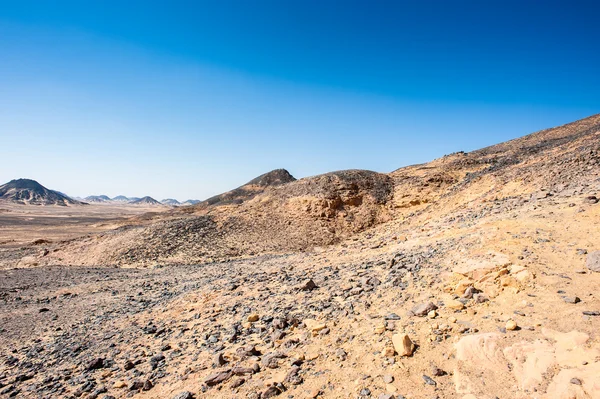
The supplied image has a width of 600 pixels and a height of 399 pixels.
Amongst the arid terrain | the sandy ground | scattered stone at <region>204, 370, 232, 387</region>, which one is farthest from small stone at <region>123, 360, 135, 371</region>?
the sandy ground

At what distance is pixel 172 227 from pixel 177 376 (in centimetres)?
2043

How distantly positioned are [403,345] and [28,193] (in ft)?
567

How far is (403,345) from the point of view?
14.3 ft

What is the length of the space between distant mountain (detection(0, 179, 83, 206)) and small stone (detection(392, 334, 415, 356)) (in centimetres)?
15902

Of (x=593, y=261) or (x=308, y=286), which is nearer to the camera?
(x=593, y=261)

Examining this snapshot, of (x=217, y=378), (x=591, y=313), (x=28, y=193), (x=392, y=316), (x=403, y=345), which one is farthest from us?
(x=28, y=193)

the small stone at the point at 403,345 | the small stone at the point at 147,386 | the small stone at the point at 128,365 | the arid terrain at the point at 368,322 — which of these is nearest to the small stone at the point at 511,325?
the arid terrain at the point at 368,322

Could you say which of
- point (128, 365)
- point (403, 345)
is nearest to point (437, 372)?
point (403, 345)

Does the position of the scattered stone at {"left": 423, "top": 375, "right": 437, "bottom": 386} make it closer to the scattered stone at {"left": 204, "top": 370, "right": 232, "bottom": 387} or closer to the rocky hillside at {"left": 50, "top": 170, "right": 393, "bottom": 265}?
the scattered stone at {"left": 204, "top": 370, "right": 232, "bottom": 387}

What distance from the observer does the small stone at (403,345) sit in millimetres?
4328

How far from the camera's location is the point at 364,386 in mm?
4004

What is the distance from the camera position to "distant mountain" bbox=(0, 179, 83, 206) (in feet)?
414

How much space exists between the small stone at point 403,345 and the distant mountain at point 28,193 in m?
159

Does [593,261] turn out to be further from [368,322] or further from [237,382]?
[237,382]
